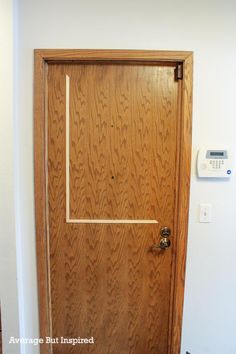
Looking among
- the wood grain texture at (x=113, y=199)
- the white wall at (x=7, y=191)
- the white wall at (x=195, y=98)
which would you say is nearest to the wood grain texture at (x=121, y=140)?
the wood grain texture at (x=113, y=199)

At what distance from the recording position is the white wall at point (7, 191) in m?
1.13

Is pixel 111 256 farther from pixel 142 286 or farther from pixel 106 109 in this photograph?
pixel 106 109

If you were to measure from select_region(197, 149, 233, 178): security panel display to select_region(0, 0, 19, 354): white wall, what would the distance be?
3.67 ft

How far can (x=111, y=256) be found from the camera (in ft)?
4.30

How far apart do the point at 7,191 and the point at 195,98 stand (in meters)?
1.24

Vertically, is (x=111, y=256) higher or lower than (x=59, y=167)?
lower

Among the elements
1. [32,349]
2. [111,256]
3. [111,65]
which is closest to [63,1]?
[111,65]

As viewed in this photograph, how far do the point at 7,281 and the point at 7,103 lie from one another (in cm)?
106

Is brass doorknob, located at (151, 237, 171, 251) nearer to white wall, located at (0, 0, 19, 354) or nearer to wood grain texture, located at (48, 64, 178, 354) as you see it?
wood grain texture, located at (48, 64, 178, 354)

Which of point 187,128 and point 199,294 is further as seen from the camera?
point 199,294

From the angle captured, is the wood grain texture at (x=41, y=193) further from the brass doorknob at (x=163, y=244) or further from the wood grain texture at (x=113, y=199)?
the brass doorknob at (x=163, y=244)

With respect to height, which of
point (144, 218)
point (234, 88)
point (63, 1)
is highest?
point (63, 1)

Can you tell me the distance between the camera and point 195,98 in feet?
3.98

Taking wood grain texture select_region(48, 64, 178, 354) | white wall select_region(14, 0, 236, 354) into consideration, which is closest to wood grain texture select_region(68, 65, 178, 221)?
wood grain texture select_region(48, 64, 178, 354)
